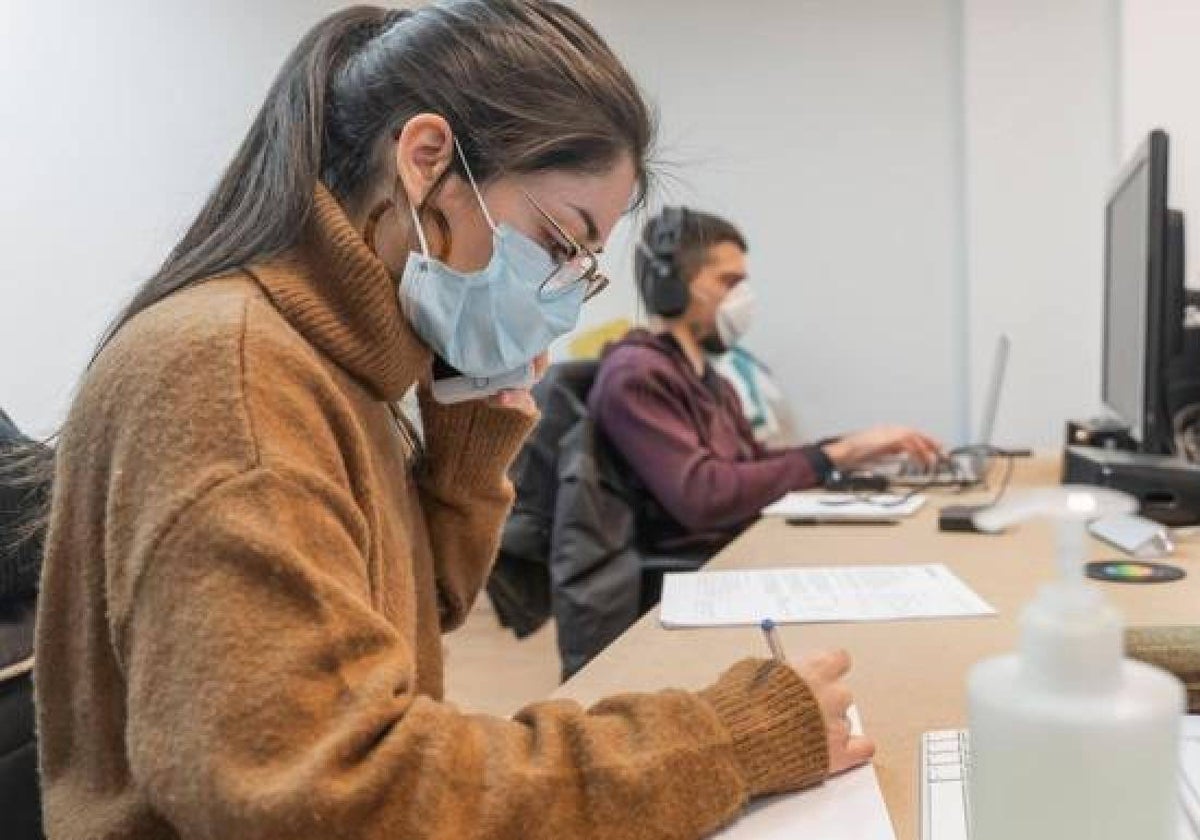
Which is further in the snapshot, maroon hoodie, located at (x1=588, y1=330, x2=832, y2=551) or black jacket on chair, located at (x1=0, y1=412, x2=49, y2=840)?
maroon hoodie, located at (x1=588, y1=330, x2=832, y2=551)

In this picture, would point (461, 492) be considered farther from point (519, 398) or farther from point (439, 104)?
point (439, 104)

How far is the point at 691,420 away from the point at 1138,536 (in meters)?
0.90

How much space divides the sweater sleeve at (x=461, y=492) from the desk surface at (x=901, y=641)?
0.15m

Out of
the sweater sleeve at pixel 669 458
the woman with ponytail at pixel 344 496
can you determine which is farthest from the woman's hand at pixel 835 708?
the sweater sleeve at pixel 669 458

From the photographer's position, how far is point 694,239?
242 centimetres

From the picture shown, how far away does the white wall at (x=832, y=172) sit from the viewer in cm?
319

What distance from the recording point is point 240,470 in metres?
0.55

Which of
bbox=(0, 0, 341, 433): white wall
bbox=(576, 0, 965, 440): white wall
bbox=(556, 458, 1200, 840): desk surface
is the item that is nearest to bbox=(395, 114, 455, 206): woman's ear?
bbox=(556, 458, 1200, 840): desk surface

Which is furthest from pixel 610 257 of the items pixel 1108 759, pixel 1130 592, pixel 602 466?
pixel 1108 759

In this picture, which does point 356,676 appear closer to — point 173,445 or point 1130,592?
point 173,445

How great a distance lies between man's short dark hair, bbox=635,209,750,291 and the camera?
7.81 feet

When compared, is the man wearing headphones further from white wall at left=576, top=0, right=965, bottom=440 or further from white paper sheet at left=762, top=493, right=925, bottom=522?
white wall at left=576, top=0, right=965, bottom=440

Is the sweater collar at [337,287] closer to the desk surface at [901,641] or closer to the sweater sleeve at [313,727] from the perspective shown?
the sweater sleeve at [313,727]

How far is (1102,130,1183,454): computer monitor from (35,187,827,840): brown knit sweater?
1.05 meters
